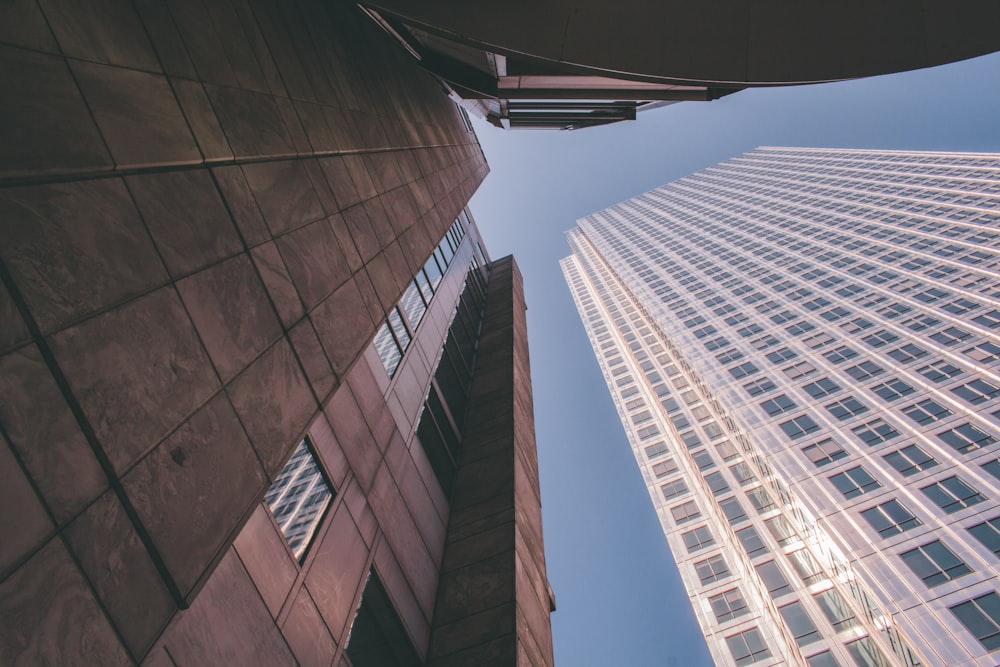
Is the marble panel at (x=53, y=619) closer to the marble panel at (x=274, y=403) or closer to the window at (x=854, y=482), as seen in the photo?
the marble panel at (x=274, y=403)

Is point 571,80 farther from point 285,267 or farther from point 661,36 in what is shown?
point 285,267

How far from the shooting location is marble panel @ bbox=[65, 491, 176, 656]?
337cm

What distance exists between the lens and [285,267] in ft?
22.1

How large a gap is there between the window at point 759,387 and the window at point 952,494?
19669 mm

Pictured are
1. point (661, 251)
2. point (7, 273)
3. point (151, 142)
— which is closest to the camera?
point (7, 273)

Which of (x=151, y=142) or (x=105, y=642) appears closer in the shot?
(x=105, y=642)

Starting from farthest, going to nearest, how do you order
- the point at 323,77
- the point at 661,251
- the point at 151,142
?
1. the point at 661,251
2. the point at 323,77
3. the point at 151,142

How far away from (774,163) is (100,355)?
538 feet

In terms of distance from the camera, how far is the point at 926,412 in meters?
49.5

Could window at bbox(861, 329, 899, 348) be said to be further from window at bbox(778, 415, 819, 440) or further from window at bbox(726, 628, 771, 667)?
window at bbox(726, 628, 771, 667)

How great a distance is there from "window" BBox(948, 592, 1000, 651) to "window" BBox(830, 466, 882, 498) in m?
11.0

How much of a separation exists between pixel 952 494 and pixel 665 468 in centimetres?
3193

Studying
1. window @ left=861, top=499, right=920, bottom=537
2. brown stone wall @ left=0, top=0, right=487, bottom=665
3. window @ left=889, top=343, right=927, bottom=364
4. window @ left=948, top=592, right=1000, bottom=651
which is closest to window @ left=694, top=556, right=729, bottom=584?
window @ left=861, top=499, right=920, bottom=537

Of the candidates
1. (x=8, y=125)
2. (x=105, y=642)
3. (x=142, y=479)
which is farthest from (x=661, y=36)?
(x=105, y=642)
